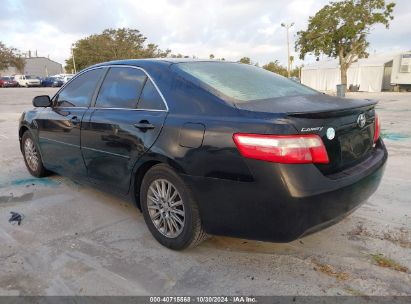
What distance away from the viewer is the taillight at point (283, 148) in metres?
2.37

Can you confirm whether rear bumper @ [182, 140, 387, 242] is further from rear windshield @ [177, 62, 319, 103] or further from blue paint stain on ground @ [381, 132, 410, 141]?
blue paint stain on ground @ [381, 132, 410, 141]

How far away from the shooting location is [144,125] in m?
3.12

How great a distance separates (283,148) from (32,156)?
4052mm

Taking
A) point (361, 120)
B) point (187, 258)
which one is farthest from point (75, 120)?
point (361, 120)

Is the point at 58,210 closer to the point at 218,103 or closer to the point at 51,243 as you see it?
the point at 51,243

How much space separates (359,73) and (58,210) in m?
35.3

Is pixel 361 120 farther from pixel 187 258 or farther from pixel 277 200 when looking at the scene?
pixel 187 258

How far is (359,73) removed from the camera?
114ft

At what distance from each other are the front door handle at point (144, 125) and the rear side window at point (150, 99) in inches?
5.6

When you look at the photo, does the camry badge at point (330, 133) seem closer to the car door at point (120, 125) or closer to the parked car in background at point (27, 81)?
the car door at point (120, 125)

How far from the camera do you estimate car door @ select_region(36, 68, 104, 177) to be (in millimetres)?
3994

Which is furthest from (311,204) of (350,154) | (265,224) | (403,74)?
(403,74)

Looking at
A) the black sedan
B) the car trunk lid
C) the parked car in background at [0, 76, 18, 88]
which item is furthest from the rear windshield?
the parked car in background at [0, 76, 18, 88]

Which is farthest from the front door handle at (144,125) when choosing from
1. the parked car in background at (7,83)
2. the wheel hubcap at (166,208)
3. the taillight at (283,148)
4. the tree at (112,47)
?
the tree at (112,47)
